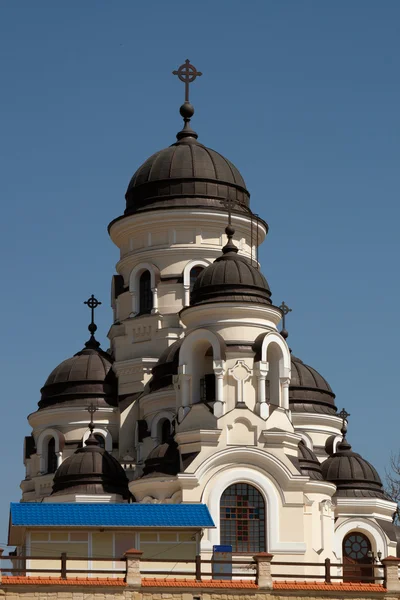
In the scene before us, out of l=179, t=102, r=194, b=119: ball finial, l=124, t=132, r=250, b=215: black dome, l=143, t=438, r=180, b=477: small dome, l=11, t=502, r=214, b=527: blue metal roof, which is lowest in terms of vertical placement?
l=11, t=502, r=214, b=527: blue metal roof

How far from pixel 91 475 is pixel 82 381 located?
6182 mm

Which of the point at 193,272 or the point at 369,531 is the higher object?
the point at 193,272

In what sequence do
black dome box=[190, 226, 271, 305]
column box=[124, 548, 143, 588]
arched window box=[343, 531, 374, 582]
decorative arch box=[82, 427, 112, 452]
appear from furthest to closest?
decorative arch box=[82, 427, 112, 452]
arched window box=[343, 531, 374, 582]
black dome box=[190, 226, 271, 305]
column box=[124, 548, 143, 588]

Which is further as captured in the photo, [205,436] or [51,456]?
[51,456]

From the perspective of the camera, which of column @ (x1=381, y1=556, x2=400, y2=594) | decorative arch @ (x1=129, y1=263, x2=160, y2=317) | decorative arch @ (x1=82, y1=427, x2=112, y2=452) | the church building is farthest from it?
decorative arch @ (x1=129, y1=263, x2=160, y2=317)

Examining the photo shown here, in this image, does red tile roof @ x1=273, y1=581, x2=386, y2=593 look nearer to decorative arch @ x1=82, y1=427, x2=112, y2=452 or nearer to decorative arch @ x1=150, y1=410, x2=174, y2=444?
decorative arch @ x1=150, y1=410, x2=174, y2=444

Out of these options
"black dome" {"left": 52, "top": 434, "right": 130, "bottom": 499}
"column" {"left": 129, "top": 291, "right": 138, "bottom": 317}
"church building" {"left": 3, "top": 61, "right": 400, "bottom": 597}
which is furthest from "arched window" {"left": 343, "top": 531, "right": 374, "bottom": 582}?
"column" {"left": 129, "top": 291, "right": 138, "bottom": 317}

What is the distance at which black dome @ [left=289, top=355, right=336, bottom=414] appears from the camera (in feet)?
166

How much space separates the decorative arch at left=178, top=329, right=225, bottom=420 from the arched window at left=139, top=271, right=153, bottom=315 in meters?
7.13

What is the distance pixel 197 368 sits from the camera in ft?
142

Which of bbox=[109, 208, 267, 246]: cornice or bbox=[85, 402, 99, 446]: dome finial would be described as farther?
bbox=[109, 208, 267, 246]: cornice

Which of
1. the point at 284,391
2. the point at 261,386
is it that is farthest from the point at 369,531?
the point at 261,386

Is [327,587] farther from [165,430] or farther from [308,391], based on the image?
[308,391]

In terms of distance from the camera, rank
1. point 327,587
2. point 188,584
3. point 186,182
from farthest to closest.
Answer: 1. point 186,182
2. point 327,587
3. point 188,584
